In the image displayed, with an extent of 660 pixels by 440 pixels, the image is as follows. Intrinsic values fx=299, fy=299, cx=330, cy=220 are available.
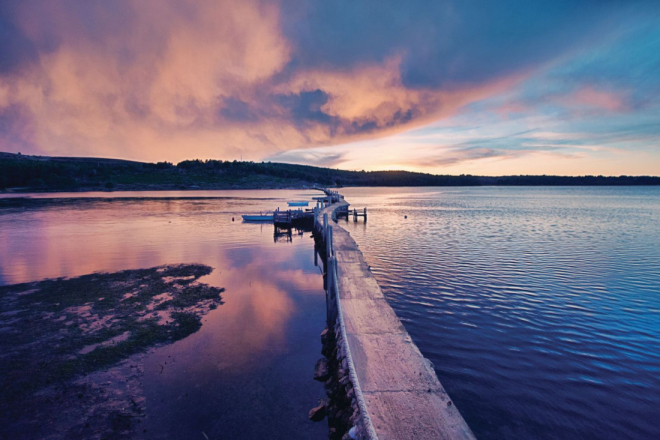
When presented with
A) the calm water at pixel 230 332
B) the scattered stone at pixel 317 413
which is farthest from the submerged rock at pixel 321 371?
the scattered stone at pixel 317 413

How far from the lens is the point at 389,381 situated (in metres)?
5.54

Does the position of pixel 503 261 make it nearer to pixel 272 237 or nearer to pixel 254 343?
pixel 254 343

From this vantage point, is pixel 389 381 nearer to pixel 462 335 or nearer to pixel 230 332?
pixel 462 335

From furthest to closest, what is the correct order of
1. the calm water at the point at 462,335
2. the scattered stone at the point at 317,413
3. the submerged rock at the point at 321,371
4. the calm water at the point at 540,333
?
the submerged rock at the point at 321,371 → the scattered stone at the point at 317,413 → the calm water at the point at 462,335 → the calm water at the point at 540,333

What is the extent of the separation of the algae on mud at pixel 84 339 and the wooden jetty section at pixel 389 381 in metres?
5.16

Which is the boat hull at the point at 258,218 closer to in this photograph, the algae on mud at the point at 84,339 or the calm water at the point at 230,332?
the calm water at the point at 230,332

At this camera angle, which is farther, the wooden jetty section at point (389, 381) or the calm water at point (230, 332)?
the calm water at point (230, 332)

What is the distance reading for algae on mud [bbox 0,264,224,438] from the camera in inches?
261

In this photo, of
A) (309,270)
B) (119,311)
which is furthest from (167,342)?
(309,270)

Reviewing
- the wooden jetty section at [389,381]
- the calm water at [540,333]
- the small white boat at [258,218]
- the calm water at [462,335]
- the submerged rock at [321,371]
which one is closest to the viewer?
the wooden jetty section at [389,381]

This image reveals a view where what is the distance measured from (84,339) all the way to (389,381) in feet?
32.8

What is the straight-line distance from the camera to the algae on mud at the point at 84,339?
663cm

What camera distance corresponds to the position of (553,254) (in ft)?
64.5

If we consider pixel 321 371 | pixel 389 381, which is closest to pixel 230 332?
pixel 321 371
